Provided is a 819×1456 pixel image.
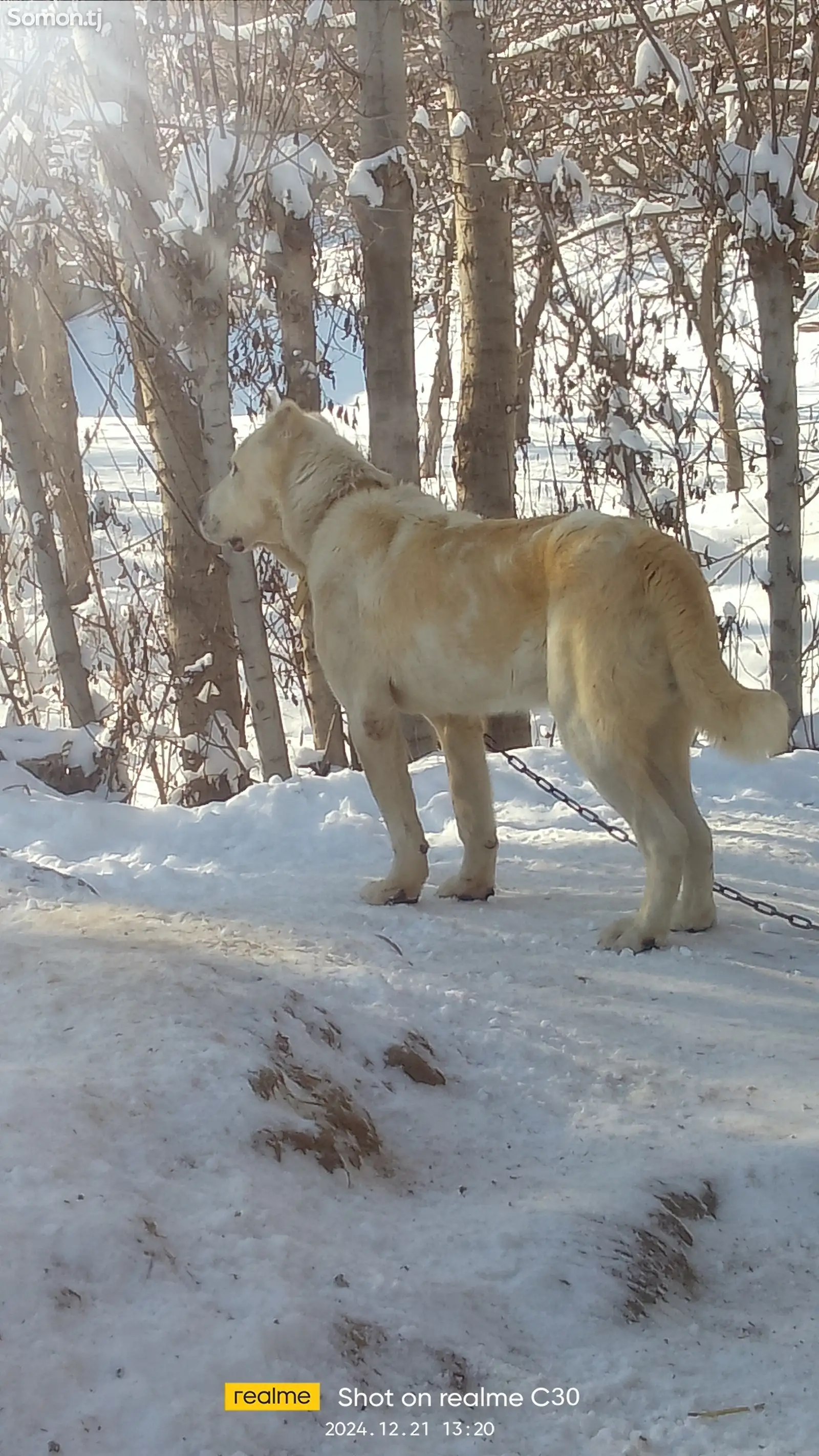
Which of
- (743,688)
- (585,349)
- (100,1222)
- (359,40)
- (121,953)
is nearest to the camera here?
(100,1222)

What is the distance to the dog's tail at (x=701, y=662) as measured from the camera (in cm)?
399

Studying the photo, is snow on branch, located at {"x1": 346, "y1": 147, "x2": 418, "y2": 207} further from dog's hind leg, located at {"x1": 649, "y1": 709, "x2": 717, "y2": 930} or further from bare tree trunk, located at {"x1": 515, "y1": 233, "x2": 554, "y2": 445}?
dog's hind leg, located at {"x1": 649, "y1": 709, "x2": 717, "y2": 930}

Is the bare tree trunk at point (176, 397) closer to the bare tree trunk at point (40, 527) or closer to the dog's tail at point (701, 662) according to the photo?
the bare tree trunk at point (40, 527)

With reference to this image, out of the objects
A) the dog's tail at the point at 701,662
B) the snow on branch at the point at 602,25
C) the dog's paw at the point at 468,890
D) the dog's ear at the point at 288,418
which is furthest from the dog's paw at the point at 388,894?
the snow on branch at the point at 602,25

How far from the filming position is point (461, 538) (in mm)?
4570

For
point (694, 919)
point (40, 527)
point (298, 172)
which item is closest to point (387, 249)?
point (298, 172)

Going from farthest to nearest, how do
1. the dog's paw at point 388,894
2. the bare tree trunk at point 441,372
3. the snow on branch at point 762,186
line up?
the bare tree trunk at point 441,372 < the snow on branch at point 762,186 < the dog's paw at point 388,894

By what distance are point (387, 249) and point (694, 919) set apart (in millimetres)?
4843

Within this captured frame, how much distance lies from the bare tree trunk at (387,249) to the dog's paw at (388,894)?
10.2 ft

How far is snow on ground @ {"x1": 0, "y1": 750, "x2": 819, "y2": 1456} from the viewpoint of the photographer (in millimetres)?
1765

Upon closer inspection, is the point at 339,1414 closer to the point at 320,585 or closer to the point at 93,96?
the point at 320,585

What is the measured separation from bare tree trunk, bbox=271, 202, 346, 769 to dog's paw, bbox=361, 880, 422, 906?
3.86 m

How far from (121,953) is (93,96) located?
225 inches

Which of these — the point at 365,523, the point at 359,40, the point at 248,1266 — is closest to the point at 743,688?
the point at 365,523
